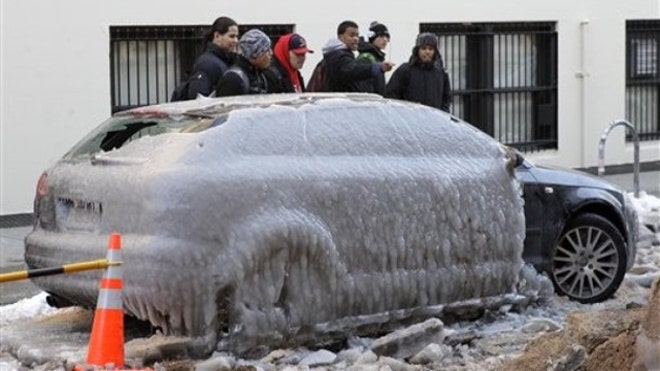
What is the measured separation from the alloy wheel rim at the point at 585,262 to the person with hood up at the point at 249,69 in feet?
7.94

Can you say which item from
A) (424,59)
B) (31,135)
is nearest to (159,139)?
(424,59)

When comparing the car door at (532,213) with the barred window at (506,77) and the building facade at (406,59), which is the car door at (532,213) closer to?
the building facade at (406,59)

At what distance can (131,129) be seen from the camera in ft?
30.0

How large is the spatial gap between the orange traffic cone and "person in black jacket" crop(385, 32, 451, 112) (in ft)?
19.9

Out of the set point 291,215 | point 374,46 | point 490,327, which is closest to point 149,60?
point 374,46

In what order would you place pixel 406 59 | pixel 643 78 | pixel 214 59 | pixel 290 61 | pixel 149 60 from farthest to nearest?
pixel 643 78
pixel 406 59
pixel 149 60
pixel 290 61
pixel 214 59

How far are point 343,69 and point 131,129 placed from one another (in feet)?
12.5

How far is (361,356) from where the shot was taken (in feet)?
27.9

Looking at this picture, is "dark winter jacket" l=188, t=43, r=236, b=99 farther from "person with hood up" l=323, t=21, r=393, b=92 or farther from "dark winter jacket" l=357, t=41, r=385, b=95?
"dark winter jacket" l=357, t=41, r=385, b=95

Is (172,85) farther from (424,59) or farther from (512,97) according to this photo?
(512,97)

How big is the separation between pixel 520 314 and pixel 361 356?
177 cm

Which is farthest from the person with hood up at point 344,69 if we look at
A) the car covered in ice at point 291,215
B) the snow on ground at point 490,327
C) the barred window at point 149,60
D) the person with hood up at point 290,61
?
the barred window at point 149,60

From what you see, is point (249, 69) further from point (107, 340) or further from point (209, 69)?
point (107, 340)

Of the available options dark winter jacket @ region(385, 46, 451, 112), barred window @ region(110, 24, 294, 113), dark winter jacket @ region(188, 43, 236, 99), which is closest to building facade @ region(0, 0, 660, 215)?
barred window @ region(110, 24, 294, 113)
